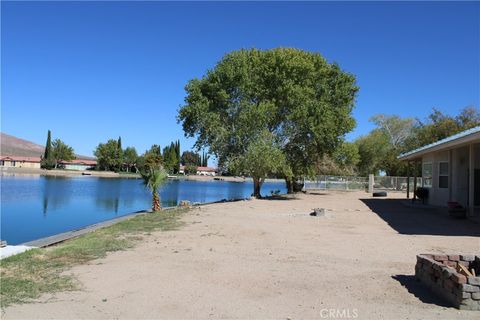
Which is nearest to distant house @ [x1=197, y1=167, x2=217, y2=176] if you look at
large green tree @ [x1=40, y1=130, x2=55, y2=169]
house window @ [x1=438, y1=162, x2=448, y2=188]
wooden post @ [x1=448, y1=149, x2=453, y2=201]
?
large green tree @ [x1=40, y1=130, x2=55, y2=169]

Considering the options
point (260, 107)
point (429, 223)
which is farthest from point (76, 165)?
point (429, 223)

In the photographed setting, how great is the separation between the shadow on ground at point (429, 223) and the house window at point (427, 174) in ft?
13.2

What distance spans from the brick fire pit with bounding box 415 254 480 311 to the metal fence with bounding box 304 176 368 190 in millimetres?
38725

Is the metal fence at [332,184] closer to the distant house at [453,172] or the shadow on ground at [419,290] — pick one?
the distant house at [453,172]

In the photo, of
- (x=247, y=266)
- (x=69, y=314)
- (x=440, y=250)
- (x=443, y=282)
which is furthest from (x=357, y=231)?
(x=69, y=314)

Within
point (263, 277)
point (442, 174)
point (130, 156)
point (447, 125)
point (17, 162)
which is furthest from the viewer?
point (17, 162)

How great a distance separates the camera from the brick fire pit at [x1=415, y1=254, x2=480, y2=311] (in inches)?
235

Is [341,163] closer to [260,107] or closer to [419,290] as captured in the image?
[260,107]

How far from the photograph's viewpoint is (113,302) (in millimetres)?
6270

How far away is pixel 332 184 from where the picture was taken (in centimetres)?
4669

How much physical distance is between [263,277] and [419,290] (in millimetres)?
2437

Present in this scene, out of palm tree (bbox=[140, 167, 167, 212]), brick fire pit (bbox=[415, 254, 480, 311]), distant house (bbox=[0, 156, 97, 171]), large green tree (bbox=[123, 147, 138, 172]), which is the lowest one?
brick fire pit (bbox=[415, 254, 480, 311])

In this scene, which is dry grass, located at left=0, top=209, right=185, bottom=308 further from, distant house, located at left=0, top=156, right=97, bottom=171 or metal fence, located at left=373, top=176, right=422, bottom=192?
distant house, located at left=0, top=156, right=97, bottom=171

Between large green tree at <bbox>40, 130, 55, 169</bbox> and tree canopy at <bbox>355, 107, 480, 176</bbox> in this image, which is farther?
large green tree at <bbox>40, 130, 55, 169</bbox>
